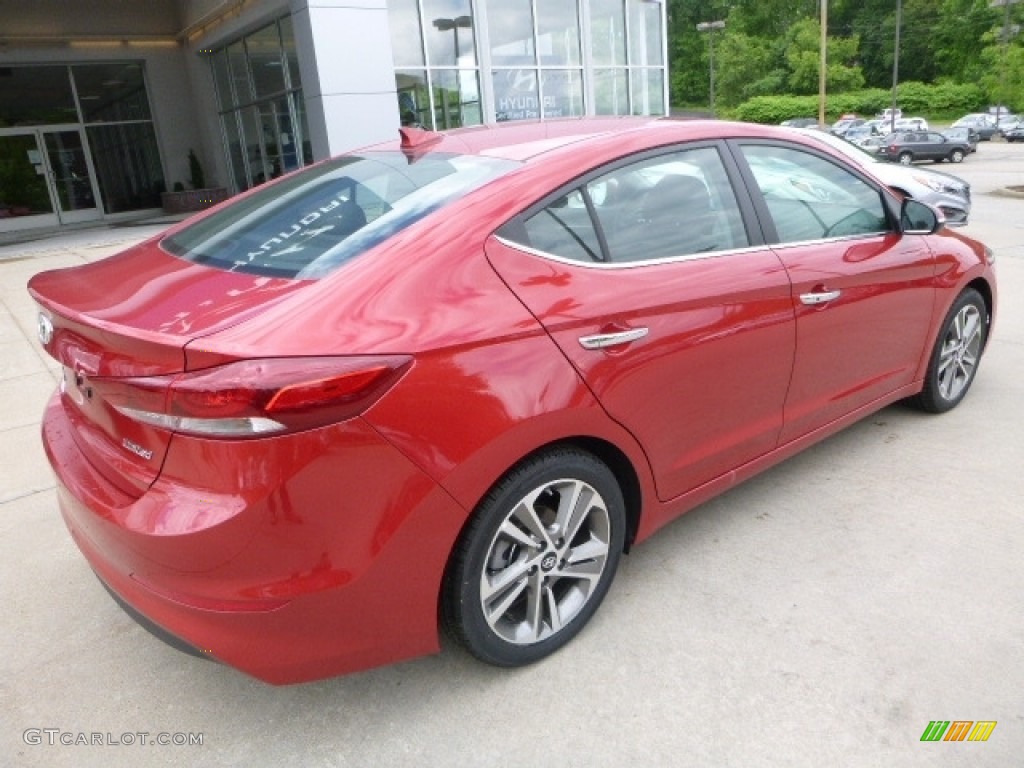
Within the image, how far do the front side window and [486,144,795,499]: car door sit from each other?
196mm

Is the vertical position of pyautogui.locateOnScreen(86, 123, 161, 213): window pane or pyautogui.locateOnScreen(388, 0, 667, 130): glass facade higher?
pyautogui.locateOnScreen(388, 0, 667, 130): glass facade

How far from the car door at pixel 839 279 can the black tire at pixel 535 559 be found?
1.03 meters

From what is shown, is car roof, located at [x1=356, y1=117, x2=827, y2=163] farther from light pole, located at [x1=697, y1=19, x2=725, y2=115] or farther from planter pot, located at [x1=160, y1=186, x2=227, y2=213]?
light pole, located at [x1=697, y1=19, x2=725, y2=115]

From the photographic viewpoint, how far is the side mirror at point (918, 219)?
354 cm

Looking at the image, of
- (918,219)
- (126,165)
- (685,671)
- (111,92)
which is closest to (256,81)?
(111,92)

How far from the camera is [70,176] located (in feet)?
65.0

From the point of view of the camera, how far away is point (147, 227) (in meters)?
17.1

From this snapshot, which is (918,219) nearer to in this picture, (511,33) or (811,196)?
(811,196)

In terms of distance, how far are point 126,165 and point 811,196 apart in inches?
817

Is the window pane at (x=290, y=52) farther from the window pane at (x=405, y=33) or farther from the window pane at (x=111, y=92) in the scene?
the window pane at (x=111, y=92)

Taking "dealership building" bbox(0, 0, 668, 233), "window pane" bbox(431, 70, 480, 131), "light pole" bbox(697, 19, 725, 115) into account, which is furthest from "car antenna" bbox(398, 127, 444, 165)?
"light pole" bbox(697, 19, 725, 115)

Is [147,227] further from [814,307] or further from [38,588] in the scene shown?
[814,307]

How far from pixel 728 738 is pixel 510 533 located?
79 cm

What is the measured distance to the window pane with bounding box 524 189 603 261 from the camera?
234cm
